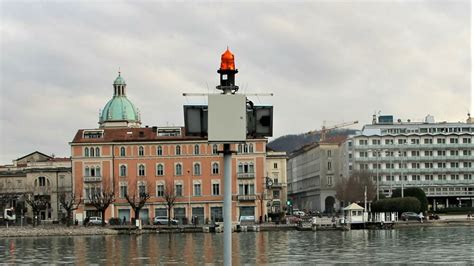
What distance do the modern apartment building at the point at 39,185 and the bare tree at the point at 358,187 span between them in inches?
1945

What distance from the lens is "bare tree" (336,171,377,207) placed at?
146375 mm

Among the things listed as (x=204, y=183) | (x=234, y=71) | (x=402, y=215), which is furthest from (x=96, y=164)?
(x=234, y=71)

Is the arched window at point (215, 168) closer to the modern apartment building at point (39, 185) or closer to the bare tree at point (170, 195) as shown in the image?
the bare tree at point (170, 195)

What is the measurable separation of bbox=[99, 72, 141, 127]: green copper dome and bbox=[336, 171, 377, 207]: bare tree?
40.4 m

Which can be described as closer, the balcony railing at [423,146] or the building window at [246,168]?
the building window at [246,168]

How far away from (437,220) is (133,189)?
44862 millimetres

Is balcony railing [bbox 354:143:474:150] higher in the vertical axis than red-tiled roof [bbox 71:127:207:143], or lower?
lower

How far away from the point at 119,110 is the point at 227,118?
455 ft

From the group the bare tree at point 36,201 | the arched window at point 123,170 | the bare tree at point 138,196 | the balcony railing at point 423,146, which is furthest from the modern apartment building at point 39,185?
the balcony railing at point 423,146

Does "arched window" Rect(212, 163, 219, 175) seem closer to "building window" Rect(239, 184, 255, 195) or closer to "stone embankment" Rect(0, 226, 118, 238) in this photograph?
"building window" Rect(239, 184, 255, 195)

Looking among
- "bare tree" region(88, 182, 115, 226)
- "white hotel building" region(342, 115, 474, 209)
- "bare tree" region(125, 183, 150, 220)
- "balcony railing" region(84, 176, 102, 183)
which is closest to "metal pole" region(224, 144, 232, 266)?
"bare tree" region(88, 182, 115, 226)

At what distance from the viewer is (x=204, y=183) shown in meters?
126

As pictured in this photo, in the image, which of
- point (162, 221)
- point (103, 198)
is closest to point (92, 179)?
point (103, 198)

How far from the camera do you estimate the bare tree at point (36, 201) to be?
126 m
